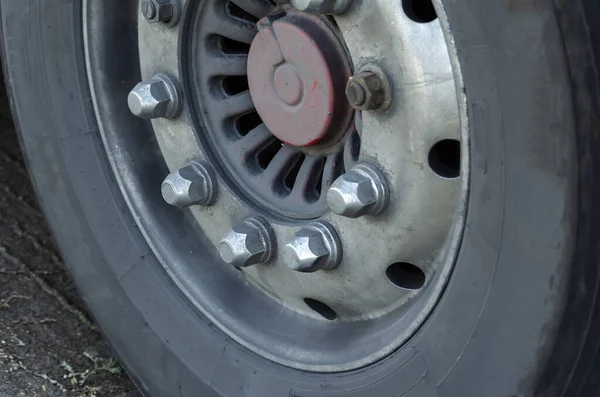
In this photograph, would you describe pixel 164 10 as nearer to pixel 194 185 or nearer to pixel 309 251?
pixel 194 185

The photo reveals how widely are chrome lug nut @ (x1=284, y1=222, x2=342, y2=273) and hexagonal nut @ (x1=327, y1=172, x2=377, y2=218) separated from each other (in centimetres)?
12

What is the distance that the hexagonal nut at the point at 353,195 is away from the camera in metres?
1.27

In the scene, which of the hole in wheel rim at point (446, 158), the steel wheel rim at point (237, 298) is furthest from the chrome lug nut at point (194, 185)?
the hole in wheel rim at point (446, 158)

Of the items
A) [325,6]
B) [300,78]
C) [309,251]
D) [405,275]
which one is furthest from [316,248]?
[325,6]

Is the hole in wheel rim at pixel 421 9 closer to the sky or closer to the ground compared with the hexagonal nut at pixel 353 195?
closer to the sky

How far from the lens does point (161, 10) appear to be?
4.91ft

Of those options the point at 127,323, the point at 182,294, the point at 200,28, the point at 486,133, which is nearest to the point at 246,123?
the point at 200,28

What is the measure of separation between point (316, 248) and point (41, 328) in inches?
35.5

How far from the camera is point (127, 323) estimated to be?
173 centimetres

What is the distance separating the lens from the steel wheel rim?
1.34m

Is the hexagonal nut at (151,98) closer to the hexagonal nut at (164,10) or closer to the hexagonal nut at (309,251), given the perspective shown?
the hexagonal nut at (164,10)

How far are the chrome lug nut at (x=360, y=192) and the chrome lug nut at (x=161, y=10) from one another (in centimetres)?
45

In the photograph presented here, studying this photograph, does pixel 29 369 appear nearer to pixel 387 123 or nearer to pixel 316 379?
pixel 316 379

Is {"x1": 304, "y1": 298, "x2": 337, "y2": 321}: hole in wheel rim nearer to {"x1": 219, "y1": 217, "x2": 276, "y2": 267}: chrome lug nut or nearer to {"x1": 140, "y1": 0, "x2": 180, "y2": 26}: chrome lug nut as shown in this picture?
{"x1": 219, "y1": 217, "x2": 276, "y2": 267}: chrome lug nut
